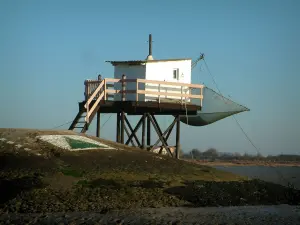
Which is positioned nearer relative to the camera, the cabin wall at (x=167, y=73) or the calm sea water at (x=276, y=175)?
the cabin wall at (x=167, y=73)

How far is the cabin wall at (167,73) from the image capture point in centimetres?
2881

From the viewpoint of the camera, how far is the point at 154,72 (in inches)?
1145

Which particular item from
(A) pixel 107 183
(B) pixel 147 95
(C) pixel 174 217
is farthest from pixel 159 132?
(C) pixel 174 217

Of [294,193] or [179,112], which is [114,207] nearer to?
[294,193]

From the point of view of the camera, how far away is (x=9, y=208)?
13758mm

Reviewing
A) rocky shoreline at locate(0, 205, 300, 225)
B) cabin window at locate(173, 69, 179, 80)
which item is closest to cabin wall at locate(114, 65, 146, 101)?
cabin window at locate(173, 69, 179, 80)

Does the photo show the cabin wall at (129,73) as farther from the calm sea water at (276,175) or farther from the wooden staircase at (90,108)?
the calm sea water at (276,175)

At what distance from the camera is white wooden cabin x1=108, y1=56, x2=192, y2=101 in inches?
1123

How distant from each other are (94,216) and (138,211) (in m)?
1.53

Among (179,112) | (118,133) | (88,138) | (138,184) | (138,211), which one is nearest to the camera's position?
(138,211)

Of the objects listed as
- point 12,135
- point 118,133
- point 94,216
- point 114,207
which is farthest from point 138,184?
point 118,133

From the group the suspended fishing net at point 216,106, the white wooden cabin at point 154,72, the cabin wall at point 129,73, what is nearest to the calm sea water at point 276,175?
the suspended fishing net at point 216,106

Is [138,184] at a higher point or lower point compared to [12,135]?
lower

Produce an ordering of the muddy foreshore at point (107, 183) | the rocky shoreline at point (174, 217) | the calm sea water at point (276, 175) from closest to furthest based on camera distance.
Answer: the rocky shoreline at point (174, 217) → the muddy foreshore at point (107, 183) → the calm sea water at point (276, 175)
